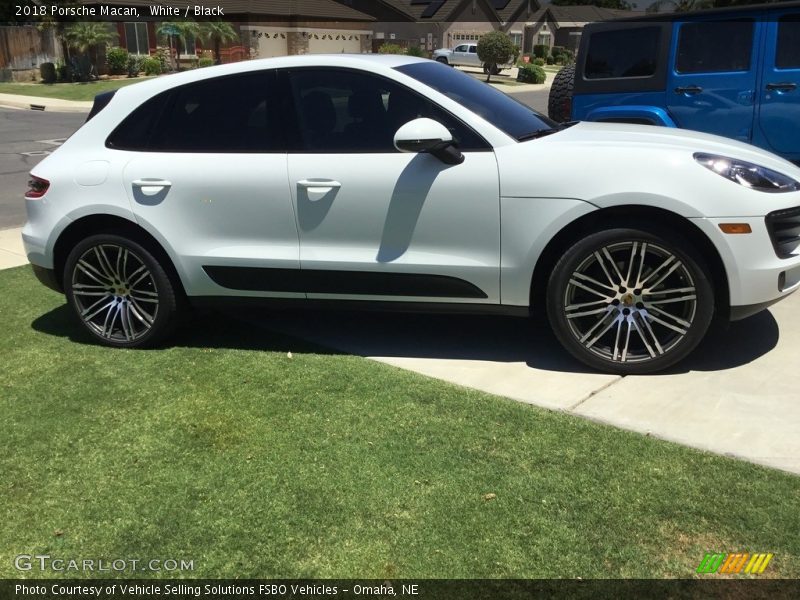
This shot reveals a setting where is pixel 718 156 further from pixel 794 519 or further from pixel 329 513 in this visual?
pixel 329 513

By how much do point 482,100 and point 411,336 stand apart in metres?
1.59

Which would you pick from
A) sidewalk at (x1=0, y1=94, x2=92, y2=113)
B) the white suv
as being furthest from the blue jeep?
sidewalk at (x1=0, y1=94, x2=92, y2=113)

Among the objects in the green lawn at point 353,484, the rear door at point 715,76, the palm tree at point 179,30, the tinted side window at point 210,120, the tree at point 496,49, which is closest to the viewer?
the green lawn at point 353,484

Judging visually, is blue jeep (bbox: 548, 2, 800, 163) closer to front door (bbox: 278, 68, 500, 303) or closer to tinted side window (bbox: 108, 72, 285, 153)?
front door (bbox: 278, 68, 500, 303)

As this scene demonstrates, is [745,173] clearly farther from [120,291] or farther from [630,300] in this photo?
[120,291]

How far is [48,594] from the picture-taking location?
270 cm

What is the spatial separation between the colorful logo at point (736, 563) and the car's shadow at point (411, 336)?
1.65 metres

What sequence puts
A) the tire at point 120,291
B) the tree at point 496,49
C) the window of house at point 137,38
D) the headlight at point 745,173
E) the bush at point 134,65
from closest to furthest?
the headlight at point 745,173 → the tire at point 120,291 → the bush at point 134,65 → the window of house at point 137,38 → the tree at point 496,49

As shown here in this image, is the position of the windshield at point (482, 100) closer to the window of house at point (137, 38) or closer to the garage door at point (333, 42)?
the window of house at point (137, 38)

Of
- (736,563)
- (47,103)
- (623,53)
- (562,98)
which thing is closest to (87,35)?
(47,103)

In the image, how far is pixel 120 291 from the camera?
4.87 meters

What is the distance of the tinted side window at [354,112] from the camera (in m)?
4.27

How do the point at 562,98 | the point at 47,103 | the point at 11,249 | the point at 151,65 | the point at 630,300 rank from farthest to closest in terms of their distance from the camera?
the point at 151,65, the point at 47,103, the point at 562,98, the point at 11,249, the point at 630,300

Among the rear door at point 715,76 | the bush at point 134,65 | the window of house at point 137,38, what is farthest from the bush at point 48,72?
the rear door at point 715,76
